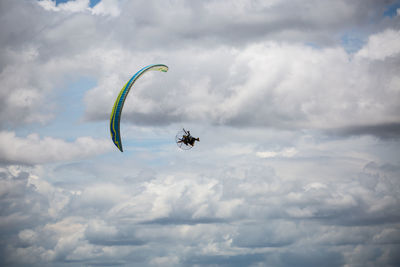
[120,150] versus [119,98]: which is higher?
A: [119,98]

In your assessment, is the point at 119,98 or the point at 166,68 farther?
the point at 166,68

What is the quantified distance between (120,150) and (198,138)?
1419 centimetres

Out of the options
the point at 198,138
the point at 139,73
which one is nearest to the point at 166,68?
the point at 139,73

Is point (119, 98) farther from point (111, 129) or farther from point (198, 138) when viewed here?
point (198, 138)

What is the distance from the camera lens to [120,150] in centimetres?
14112

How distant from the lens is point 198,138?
466ft

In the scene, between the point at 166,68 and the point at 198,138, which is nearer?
the point at 198,138

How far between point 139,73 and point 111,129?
11612mm

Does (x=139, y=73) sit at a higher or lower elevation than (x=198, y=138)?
higher

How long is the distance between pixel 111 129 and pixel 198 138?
16.4m

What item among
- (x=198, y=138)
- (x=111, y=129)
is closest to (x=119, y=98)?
(x=111, y=129)

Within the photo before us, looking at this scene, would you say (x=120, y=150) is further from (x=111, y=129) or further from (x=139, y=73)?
(x=139, y=73)

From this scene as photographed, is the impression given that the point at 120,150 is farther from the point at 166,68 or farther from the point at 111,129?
the point at 166,68

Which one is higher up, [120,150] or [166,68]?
[166,68]
